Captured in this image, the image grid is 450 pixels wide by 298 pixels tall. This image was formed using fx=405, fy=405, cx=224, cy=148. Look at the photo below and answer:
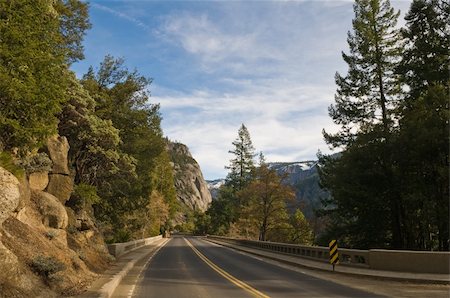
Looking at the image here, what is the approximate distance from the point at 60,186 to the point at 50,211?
4.38 m

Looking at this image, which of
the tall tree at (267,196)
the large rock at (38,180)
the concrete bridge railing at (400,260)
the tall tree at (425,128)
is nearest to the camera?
the concrete bridge railing at (400,260)

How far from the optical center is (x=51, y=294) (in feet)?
31.5

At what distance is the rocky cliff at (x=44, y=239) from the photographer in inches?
365

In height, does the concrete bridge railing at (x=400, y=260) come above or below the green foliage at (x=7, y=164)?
below

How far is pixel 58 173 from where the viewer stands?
67.5 feet

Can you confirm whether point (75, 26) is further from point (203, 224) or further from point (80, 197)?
point (203, 224)

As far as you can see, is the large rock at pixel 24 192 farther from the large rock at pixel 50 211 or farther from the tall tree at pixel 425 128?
the tall tree at pixel 425 128

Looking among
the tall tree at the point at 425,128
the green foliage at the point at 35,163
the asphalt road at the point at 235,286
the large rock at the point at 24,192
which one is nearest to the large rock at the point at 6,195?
the large rock at the point at 24,192

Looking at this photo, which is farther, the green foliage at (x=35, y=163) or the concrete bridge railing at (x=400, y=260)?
the green foliage at (x=35, y=163)

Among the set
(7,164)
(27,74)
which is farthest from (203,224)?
(27,74)

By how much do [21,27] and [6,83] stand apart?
2.14 metres

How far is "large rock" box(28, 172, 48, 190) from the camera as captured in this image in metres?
17.8

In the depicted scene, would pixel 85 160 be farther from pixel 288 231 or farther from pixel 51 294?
pixel 288 231

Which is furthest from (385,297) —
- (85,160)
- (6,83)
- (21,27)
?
(85,160)
